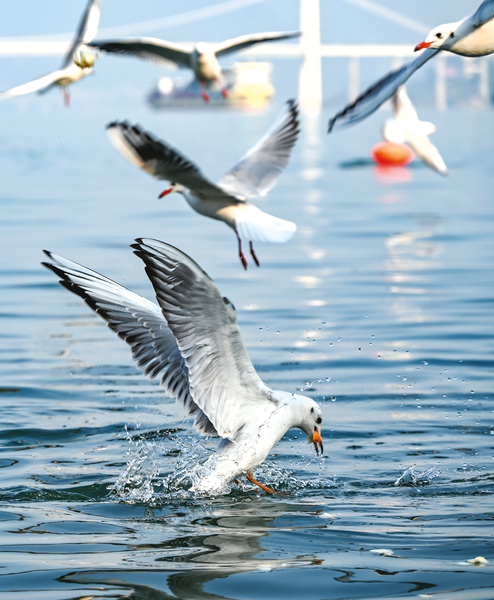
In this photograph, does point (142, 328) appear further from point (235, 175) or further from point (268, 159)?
point (268, 159)

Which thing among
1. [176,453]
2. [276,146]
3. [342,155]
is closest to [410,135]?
[276,146]

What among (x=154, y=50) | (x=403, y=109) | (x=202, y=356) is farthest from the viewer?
(x=154, y=50)

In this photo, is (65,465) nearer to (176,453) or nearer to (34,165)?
(176,453)

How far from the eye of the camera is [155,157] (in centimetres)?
627

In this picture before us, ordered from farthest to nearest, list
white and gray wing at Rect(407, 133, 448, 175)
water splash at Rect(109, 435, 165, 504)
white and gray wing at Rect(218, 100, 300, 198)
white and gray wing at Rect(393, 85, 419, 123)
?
white and gray wing at Rect(393, 85, 419, 123) < white and gray wing at Rect(407, 133, 448, 175) < white and gray wing at Rect(218, 100, 300, 198) < water splash at Rect(109, 435, 165, 504)

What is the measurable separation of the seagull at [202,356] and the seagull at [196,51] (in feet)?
12.2

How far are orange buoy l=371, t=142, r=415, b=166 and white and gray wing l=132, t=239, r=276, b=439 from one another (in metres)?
25.3

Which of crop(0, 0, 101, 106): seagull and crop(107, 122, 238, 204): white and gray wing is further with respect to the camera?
crop(0, 0, 101, 106): seagull

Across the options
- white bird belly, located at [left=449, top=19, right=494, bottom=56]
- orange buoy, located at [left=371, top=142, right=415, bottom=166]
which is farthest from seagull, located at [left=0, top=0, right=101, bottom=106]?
orange buoy, located at [left=371, top=142, right=415, bottom=166]

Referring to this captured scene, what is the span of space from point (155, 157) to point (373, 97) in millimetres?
2059

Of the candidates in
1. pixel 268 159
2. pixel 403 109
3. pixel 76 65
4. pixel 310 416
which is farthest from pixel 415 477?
pixel 76 65

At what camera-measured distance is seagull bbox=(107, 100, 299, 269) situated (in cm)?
611

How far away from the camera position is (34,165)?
3344cm

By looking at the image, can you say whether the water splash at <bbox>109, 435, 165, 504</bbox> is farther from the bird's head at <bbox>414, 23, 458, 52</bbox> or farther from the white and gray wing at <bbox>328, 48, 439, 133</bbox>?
the bird's head at <bbox>414, 23, 458, 52</bbox>
